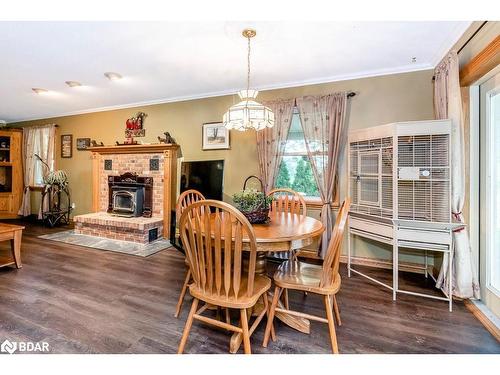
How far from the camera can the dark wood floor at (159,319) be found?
1696mm

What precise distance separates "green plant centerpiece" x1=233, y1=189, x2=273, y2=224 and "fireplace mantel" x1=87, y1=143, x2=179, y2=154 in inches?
108

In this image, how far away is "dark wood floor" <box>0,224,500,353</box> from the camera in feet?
5.57

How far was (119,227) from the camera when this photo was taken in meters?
4.26

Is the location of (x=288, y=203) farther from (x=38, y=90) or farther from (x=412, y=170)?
(x=38, y=90)

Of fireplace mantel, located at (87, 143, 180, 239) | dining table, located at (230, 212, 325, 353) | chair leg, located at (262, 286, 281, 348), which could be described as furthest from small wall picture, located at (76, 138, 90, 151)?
chair leg, located at (262, 286, 281, 348)

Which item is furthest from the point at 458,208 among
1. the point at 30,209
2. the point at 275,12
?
the point at 30,209

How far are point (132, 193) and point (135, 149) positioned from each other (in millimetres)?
830

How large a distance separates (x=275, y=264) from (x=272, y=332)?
5.16ft

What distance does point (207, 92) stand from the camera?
4.18m

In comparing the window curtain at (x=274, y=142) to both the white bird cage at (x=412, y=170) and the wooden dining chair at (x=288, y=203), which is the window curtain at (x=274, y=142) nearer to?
the wooden dining chair at (x=288, y=203)

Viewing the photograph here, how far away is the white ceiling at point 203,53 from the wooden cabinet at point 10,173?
2.69 metres

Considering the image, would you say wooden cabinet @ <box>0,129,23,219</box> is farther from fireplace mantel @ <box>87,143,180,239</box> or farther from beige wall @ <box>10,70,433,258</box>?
fireplace mantel @ <box>87,143,180,239</box>

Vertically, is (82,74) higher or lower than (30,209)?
higher
